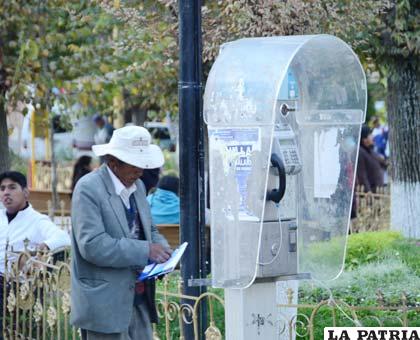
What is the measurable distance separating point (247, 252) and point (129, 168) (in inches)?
29.2

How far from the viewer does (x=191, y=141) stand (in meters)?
6.28

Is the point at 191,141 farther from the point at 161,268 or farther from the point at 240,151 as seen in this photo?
the point at 161,268

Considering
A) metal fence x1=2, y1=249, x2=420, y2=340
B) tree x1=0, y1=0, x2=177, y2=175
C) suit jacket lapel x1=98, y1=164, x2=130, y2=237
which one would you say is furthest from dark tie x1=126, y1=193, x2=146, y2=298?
tree x1=0, y1=0, x2=177, y2=175

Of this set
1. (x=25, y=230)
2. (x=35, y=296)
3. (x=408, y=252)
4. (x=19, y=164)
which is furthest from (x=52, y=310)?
(x=19, y=164)

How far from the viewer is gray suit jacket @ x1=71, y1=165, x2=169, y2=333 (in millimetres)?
5402

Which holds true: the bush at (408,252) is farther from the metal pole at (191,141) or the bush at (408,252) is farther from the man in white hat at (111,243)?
the man in white hat at (111,243)

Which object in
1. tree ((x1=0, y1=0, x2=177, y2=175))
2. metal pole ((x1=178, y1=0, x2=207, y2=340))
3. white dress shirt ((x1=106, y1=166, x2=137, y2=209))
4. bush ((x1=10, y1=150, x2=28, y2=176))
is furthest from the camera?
bush ((x1=10, y1=150, x2=28, y2=176))

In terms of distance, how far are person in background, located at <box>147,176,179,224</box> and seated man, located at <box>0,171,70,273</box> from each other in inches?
122

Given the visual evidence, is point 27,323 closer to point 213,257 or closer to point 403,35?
point 213,257

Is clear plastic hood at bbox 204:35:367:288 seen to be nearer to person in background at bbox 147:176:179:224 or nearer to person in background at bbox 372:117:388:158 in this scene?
person in background at bbox 147:176:179:224

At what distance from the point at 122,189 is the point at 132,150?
0.22 m

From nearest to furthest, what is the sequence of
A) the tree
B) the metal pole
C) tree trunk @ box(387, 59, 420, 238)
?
the metal pole < the tree < tree trunk @ box(387, 59, 420, 238)

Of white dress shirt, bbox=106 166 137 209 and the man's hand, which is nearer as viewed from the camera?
the man's hand

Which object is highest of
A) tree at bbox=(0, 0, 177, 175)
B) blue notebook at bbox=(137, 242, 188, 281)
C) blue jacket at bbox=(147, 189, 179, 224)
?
tree at bbox=(0, 0, 177, 175)
